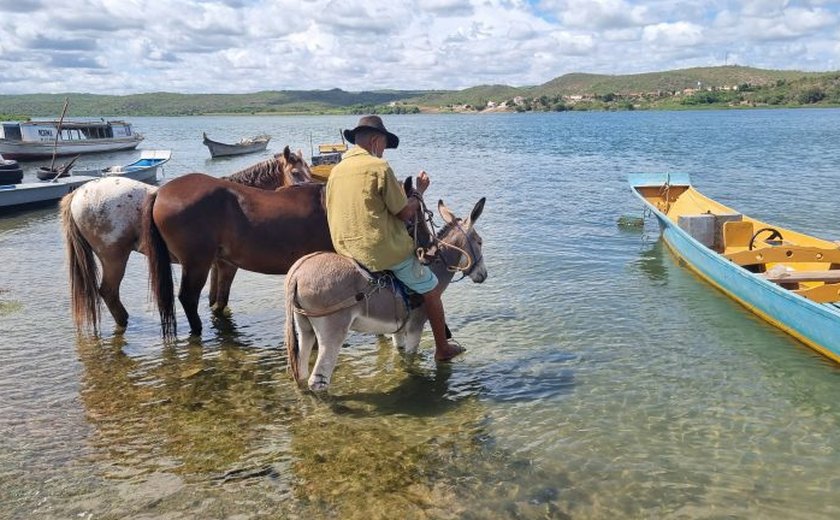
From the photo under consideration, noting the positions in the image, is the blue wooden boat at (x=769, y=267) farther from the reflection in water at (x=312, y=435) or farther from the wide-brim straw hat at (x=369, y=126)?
the wide-brim straw hat at (x=369, y=126)

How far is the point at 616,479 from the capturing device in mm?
5504

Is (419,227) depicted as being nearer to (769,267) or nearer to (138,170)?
(769,267)

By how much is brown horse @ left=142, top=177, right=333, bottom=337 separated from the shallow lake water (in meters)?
1.15

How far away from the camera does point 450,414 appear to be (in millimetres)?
6660

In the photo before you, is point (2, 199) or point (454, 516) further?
point (2, 199)

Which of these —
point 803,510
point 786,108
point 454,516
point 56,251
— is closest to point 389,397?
point 454,516

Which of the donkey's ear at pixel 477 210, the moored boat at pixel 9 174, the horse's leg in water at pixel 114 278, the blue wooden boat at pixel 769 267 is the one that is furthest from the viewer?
the moored boat at pixel 9 174

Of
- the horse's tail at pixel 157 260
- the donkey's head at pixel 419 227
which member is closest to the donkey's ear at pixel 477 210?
the donkey's head at pixel 419 227

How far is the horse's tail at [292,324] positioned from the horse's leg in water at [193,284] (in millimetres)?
2412

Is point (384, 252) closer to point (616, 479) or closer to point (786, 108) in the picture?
point (616, 479)

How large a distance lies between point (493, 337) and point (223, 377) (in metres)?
3.60

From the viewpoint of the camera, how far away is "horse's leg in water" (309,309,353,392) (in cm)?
618

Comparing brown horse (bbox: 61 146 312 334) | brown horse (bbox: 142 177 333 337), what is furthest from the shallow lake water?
brown horse (bbox: 142 177 333 337)

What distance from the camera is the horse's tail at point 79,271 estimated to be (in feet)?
28.5
